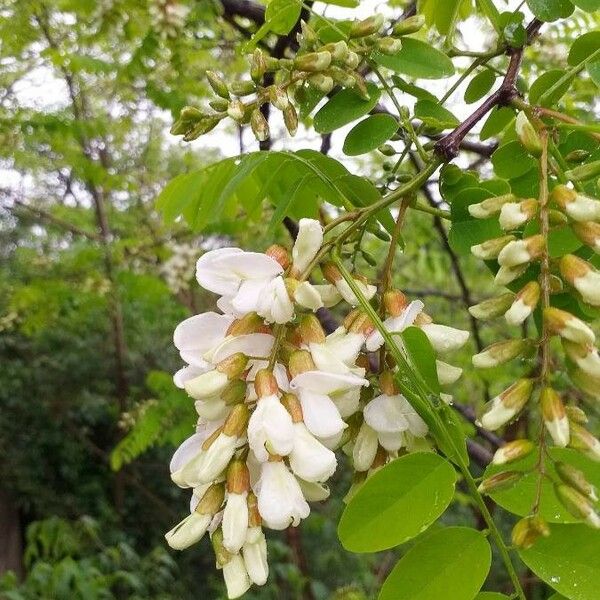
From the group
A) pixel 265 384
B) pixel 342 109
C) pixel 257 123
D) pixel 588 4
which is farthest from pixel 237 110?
pixel 588 4

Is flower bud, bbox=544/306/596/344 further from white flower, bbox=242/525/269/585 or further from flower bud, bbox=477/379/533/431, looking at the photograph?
white flower, bbox=242/525/269/585

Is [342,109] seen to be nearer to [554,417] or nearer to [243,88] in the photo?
[243,88]

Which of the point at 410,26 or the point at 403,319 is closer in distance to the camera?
the point at 403,319

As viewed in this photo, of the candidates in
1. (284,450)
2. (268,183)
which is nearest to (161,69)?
(268,183)

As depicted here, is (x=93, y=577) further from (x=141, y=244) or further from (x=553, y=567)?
(x=553, y=567)

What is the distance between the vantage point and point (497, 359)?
0.54m

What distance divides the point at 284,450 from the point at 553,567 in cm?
22

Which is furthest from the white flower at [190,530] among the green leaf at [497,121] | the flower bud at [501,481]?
the green leaf at [497,121]

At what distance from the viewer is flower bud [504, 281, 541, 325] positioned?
20.2 inches

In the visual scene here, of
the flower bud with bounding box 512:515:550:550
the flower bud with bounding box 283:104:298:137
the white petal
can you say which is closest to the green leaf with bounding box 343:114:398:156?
the flower bud with bounding box 283:104:298:137

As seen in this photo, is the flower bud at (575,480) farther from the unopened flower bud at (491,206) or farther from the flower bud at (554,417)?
the unopened flower bud at (491,206)

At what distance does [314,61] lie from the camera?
0.68 meters

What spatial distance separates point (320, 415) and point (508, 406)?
13 cm

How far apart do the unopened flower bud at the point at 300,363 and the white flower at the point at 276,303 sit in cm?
3
